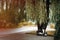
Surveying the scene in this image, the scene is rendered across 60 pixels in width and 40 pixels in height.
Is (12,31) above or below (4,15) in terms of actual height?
below

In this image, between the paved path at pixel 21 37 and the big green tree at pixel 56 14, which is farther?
the big green tree at pixel 56 14

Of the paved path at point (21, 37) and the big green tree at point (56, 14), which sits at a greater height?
the big green tree at point (56, 14)

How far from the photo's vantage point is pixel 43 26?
2164 mm

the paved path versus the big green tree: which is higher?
the big green tree

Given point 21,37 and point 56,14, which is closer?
point 21,37

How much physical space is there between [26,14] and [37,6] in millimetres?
210

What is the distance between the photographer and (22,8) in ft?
6.77

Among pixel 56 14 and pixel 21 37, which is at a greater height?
pixel 56 14

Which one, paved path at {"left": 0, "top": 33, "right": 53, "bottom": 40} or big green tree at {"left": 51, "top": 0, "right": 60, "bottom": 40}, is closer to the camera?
paved path at {"left": 0, "top": 33, "right": 53, "bottom": 40}

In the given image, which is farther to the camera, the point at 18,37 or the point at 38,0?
the point at 38,0

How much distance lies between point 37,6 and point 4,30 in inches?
23.3

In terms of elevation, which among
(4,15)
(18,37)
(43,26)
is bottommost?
(18,37)

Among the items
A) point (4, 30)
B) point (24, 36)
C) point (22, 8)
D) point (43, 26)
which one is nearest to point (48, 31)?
point (43, 26)

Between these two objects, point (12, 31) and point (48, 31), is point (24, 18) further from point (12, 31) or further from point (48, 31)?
point (48, 31)
